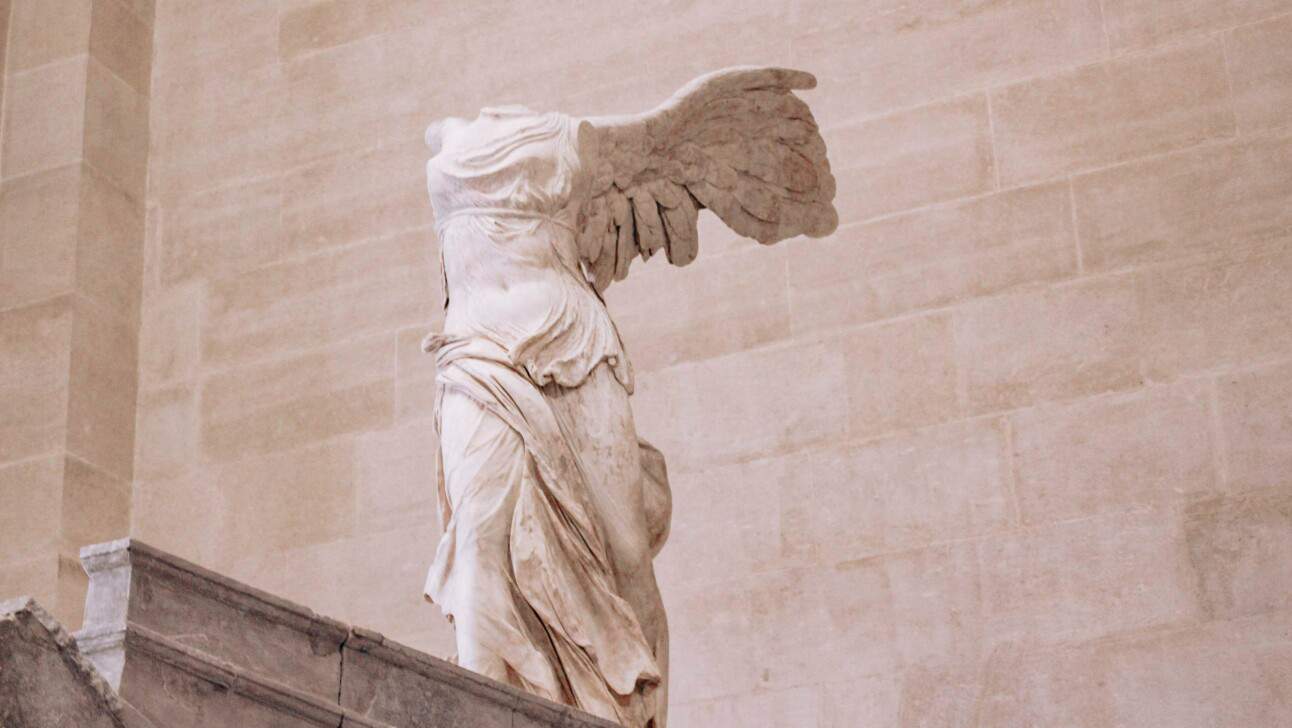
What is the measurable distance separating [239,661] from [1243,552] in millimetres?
4777

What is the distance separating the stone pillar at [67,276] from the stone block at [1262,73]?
4.97 m

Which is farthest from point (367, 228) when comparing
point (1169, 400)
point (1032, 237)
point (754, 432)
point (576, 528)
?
point (576, 528)

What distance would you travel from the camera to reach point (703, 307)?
10180 mm

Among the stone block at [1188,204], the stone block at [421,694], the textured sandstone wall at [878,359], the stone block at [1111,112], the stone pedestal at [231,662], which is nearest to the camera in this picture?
the stone pedestal at [231,662]

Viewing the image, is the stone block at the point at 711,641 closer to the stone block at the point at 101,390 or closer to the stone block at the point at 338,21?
the stone block at the point at 101,390

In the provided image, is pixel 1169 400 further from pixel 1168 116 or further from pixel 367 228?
pixel 367 228

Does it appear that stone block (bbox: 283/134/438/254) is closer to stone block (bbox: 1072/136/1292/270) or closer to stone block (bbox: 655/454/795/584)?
stone block (bbox: 655/454/795/584)

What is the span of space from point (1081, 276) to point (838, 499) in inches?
49.6

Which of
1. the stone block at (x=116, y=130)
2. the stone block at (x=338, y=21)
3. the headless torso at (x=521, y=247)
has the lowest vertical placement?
the headless torso at (x=521, y=247)

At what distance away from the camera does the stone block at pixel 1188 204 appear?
9.30 metres

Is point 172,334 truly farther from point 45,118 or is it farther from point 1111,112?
point 1111,112

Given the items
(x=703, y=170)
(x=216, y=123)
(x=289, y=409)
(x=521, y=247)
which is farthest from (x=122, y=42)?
(x=521, y=247)

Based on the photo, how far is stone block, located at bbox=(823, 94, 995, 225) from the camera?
32.4ft

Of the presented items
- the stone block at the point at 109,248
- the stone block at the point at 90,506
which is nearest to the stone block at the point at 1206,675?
the stone block at the point at 90,506
